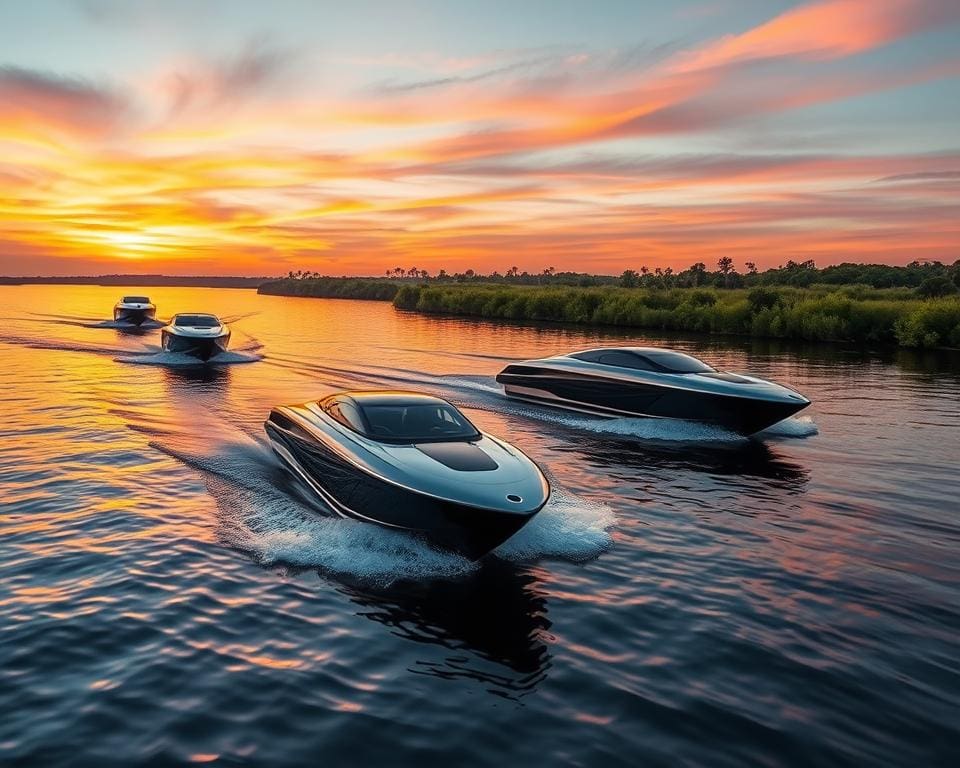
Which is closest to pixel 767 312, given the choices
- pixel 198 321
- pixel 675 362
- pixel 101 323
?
pixel 675 362

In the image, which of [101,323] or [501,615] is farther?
[101,323]

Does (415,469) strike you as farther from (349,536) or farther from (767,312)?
(767,312)

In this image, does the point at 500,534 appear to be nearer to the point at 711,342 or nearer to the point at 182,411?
the point at 182,411

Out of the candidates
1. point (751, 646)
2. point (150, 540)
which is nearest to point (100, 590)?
point (150, 540)

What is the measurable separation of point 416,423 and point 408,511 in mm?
2018

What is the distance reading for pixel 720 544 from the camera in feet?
32.7

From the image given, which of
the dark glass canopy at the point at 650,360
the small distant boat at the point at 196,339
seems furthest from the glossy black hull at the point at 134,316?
the dark glass canopy at the point at 650,360

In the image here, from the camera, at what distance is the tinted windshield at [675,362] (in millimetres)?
17875

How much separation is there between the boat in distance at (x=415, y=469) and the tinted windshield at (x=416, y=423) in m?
0.01

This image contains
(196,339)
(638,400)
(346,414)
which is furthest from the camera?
(196,339)

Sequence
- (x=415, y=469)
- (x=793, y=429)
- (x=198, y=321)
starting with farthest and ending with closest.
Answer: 1. (x=198, y=321)
2. (x=793, y=429)
3. (x=415, y=469)

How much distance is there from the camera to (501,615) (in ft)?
25.5

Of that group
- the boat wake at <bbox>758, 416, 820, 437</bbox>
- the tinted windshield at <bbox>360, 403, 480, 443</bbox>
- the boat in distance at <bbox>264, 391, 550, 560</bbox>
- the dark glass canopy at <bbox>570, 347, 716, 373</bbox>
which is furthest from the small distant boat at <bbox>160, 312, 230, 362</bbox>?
the boat wake at <bbox>758, 416, 820, 437</bbox>

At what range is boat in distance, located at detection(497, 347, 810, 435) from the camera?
53.7 ft
